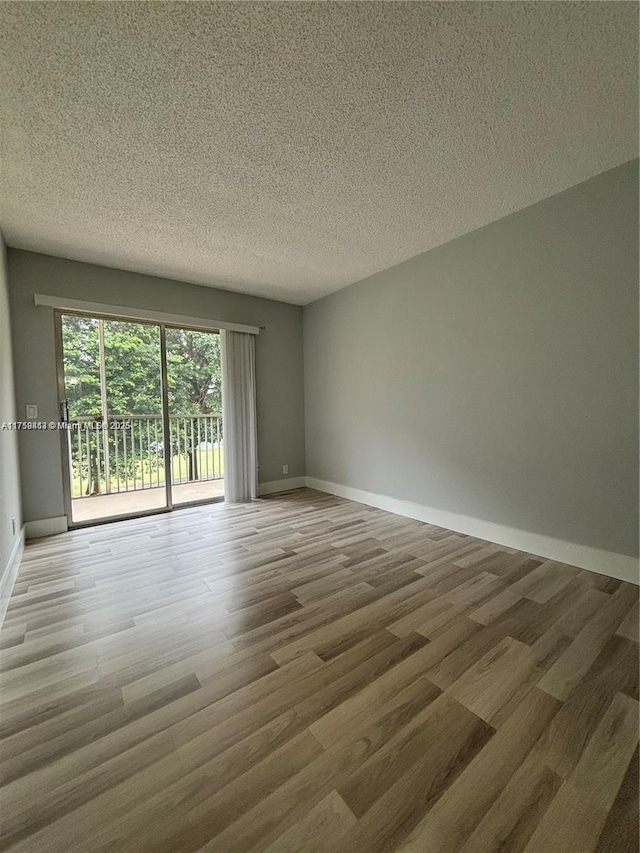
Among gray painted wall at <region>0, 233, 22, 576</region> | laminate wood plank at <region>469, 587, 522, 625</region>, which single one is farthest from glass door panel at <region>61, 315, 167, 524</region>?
laminate wood plank at <region>469, 587, 522, 625</region>

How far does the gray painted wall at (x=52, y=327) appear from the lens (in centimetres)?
283

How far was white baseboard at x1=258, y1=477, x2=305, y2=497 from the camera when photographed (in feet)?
14.1

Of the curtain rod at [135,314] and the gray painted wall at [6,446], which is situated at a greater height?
the curtain rod at [135,314]

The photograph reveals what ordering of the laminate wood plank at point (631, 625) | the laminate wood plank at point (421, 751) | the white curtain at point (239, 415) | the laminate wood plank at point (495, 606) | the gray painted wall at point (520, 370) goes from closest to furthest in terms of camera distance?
the laminate wood plank at point (421, 751) < the laminate wood plank at point (631, 625) < the laminate wood plank at point (495, 606) < the gray painted wall at point (520, 370) < the white curtain at point (239, 415)

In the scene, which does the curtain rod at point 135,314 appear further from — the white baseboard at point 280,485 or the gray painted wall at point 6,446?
the white baseboard at point 280,485

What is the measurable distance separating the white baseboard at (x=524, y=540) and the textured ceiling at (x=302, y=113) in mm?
2397

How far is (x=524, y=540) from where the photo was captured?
2.44 meters

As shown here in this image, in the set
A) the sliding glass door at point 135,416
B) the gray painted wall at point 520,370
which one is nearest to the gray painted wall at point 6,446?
the sliding glass door at point 135,416

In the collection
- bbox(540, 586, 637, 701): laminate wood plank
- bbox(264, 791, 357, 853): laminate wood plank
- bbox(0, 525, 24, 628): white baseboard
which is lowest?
bbox(540, 586, 637, 701): laminate wood plank

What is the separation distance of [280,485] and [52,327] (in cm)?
298

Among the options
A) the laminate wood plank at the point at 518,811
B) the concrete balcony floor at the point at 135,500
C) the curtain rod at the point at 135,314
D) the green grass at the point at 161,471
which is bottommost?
the laminate wood plank at the point at 518,811

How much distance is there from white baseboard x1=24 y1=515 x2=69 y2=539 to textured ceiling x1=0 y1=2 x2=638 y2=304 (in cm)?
243

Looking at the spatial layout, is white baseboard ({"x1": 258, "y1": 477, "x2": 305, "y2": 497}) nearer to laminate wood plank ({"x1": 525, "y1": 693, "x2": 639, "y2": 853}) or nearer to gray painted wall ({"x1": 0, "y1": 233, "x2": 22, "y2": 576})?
gray painted wall ({"x1": 0, "y1": 233, "x2": 22, "y2": 576})

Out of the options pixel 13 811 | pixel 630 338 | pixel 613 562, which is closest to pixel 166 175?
pixel 13 811
